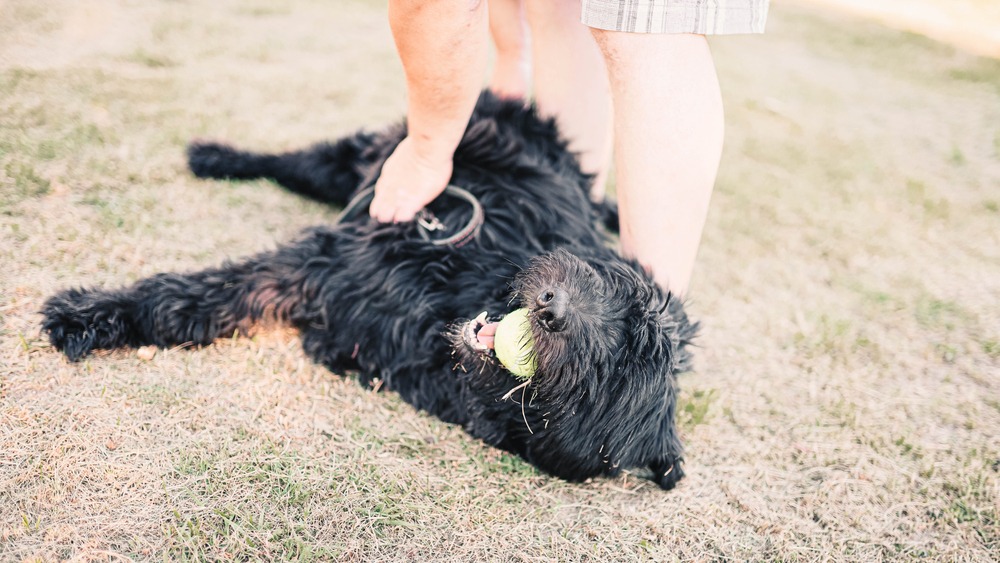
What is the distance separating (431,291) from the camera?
2.07m

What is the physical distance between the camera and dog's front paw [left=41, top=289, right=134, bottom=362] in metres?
1.92

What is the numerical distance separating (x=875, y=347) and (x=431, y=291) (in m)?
1.96

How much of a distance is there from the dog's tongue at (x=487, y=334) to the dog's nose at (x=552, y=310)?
265mm

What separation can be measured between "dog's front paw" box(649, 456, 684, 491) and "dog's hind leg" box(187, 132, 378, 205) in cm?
182

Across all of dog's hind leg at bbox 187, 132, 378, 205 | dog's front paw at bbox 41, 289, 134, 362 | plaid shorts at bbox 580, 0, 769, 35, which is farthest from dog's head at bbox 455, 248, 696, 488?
dog's hind leg at bbox 187, 132, 378, 205

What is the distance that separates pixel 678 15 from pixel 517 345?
3.41 feet

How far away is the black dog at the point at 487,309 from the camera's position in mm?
1687

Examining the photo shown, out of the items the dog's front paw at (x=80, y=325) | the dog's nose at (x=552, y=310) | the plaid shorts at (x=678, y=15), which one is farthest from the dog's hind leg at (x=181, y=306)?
the plaid shorts at (x=678, y=15)

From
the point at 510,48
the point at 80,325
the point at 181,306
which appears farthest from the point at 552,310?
the point at 510,48

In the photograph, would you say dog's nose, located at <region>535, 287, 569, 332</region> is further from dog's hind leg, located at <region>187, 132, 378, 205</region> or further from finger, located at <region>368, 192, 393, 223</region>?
dog's hind leg, located at <region>187, 132, 378, 205</region>

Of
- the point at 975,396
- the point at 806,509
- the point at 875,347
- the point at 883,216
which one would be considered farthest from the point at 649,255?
the point at 883,216

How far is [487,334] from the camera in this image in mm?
1814

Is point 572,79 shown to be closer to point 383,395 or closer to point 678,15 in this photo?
point 678,15

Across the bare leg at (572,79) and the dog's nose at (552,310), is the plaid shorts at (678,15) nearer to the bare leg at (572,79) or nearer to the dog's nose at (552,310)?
the bare leg at (572,79)
